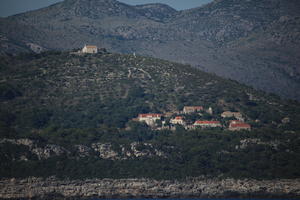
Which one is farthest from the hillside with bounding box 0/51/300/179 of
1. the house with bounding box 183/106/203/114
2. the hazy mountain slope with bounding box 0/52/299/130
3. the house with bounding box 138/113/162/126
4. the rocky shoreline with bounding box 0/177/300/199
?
the house with bounding box 138/113/162/126

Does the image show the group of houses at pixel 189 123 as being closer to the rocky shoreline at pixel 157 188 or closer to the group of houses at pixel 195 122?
the group of houses at pixel 195 122

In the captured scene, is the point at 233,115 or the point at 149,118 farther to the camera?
the point at 233,115

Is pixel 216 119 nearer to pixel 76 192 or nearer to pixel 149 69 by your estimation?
pixel 149 69

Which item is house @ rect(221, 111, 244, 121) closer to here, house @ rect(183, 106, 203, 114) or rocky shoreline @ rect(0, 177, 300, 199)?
house @ rect(183, 106, 203, 114)

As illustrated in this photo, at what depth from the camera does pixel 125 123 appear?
138000 mm

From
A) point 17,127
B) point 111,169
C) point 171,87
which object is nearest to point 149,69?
point 171,87

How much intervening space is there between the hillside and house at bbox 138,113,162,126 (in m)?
2.13

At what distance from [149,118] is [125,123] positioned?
13.1 ft

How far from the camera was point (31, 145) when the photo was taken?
10138cm

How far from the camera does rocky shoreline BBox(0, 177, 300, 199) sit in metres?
94.2

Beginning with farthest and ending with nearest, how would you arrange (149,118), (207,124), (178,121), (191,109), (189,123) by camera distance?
(191,109), (189,123), (149,118), (178,121), (207,124)

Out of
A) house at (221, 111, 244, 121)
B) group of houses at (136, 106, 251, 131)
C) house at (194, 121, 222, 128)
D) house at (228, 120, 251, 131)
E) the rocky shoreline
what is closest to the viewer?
the rocky shoreline

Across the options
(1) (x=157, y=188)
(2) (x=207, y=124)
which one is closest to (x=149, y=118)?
(2) (x=207, y=124)

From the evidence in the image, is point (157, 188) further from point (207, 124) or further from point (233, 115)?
point (233, 115)
